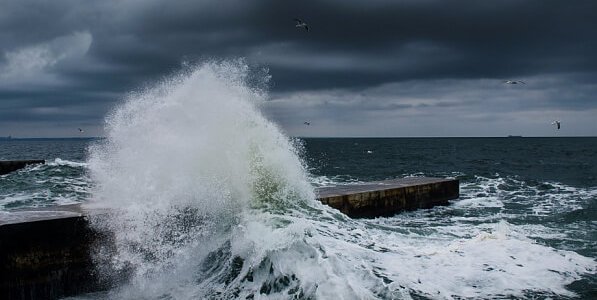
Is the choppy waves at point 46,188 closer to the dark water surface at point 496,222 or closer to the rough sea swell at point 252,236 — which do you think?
the dark water surface at point 496,222

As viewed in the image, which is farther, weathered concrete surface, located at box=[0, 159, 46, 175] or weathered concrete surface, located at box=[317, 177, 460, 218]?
weathered concrete surface, located at box=[0, 159, 46, 175]

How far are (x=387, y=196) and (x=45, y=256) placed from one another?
7.99m

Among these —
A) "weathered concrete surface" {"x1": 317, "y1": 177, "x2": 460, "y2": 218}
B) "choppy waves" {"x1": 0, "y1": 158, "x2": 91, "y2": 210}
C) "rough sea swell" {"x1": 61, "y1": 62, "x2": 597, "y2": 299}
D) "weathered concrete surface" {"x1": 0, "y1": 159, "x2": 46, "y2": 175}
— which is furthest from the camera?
"weathered concrete surface" {"x1": 0, "y1": 159, "x2": 46, "y2": 175}

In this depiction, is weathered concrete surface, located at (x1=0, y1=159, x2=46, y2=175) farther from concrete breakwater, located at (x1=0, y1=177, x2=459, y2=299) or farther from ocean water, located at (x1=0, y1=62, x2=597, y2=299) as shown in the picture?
concrete breakwater, located at (x1=0, y1=177, x2=459, y2=299)

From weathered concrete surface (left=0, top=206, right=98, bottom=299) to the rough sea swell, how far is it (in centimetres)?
36

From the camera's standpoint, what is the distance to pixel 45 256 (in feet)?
→ 20.6

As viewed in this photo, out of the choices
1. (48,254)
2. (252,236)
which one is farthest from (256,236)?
(48,254)

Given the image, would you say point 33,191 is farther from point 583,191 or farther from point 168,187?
point 583,191

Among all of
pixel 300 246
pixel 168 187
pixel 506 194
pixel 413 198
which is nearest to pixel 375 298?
pixel 300 246

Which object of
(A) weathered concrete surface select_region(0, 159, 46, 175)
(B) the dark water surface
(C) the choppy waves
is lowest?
(B) the dark water surface

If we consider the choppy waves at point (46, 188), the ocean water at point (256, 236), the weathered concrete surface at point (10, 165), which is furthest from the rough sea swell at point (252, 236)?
the weathered concrete surface at point (10, 165)

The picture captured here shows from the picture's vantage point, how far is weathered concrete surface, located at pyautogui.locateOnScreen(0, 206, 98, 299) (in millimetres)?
5996

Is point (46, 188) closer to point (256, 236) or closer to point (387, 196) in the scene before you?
point (387, 196)

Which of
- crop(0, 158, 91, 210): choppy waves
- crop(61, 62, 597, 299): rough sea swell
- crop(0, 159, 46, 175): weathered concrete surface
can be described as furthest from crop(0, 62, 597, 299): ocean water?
crop(0, 159, 46, 175): weathered concrete surface
